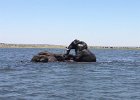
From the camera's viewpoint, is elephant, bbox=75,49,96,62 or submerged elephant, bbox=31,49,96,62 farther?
submerged elephant, bbox=31,49,96,62

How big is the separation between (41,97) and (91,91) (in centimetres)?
387

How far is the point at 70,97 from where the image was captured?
23.2 meters

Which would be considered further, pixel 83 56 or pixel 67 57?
pixel 67 57

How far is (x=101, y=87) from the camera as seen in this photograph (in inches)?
1089

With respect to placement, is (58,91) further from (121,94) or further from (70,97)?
(121,94)

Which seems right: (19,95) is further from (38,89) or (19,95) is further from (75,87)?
(75,87)

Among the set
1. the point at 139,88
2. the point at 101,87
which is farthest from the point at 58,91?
the point at 139,88

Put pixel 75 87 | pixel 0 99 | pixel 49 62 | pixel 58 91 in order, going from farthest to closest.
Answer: pixel 49 62
pixel 75 87
pixel 58 91
pixel 0 99

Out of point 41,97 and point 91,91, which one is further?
point 91,91

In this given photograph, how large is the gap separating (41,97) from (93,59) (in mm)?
36542

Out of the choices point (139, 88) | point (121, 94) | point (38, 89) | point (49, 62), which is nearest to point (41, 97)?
point (38, 89)

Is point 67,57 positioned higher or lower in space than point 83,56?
lower

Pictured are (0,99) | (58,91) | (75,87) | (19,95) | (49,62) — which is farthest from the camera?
(49,62)

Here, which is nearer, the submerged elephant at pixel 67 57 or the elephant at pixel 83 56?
the elephant at pixel 83 56
